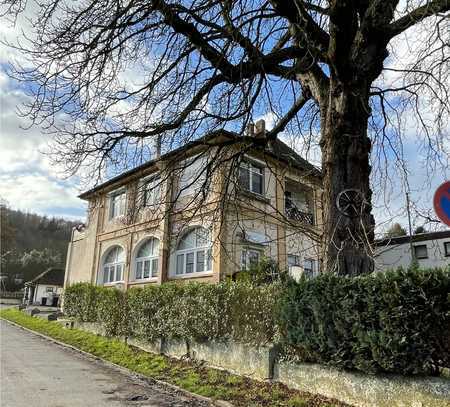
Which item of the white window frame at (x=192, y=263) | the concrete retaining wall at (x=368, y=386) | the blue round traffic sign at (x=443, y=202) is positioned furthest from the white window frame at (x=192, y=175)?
the white window frame at (x=192, y=263)

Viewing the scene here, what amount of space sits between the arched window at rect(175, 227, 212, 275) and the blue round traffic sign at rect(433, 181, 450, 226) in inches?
539

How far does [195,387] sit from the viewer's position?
292 inches

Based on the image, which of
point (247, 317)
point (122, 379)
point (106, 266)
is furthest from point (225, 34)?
point (106, 266)

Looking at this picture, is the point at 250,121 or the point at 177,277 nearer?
the point at 250,121

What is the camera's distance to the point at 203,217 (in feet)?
29.0

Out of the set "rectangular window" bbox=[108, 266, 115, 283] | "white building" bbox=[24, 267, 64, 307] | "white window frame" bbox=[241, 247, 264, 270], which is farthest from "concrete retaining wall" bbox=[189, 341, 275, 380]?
"white building" bbox=[24, 267, 64, 307]

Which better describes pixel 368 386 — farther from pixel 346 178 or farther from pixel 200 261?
pixel 200 261

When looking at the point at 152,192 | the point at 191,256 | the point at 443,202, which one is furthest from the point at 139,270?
the point at 443,202

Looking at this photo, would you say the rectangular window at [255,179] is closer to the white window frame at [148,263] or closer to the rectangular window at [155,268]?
the white window frame at [148,263]

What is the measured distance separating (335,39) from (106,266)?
21.9 meters

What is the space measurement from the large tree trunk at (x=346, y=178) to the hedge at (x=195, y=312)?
6.82ft

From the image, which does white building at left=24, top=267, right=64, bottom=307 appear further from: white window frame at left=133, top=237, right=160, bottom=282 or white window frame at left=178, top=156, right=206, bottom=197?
white window frame at left=178, top=156, right=206, bottom=197

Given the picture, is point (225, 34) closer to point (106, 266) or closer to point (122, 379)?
point (122, 379)

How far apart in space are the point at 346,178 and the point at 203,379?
4726 mm
